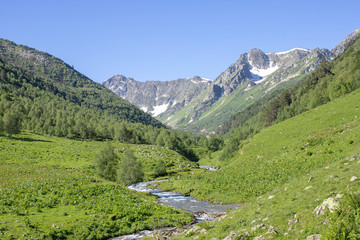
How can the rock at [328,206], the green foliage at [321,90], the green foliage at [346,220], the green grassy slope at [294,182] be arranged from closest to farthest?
1. the green foliage at [346,220]
2. the rock at [328,206]
3. the green grassy slope at [294,182]
4. the green foliage at [321,90]

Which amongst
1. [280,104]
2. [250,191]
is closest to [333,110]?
[250,191]

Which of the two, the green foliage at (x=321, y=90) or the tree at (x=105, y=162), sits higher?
the green foliage at (x=321, y=90)

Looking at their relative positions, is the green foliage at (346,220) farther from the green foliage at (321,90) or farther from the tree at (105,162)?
the green foliage at (321,90)

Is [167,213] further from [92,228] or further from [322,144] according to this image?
[322,144]

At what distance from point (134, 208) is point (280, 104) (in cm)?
15357

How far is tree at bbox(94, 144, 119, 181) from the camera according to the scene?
65.2 metres

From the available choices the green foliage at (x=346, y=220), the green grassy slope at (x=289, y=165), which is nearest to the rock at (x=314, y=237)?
the green foliage at (x=346, y=220)

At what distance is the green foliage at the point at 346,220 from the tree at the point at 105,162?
61.3 m

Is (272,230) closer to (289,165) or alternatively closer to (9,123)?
(289,165)

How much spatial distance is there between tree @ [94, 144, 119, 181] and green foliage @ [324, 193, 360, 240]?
2414 inches

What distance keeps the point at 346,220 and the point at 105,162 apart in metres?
63.2

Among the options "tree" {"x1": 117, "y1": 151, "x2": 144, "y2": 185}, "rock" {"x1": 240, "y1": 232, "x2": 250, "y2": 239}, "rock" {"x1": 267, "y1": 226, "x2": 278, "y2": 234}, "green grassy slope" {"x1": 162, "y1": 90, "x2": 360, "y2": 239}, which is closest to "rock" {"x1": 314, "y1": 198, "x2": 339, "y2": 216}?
"green grassy slope" {"x1": 162, "y1": 90, "x2": 360, "y2": 239}

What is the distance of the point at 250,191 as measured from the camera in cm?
4166

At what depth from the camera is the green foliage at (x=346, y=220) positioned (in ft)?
36.1
